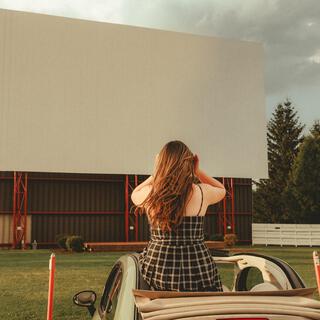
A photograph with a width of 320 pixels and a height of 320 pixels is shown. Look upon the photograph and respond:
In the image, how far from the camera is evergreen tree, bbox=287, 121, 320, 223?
3331 centimetres

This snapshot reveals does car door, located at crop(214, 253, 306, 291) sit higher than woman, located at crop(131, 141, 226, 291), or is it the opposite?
woman, located at crop(131, 141, 226, 291)

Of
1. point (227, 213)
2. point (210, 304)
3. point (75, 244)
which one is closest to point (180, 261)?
point (210, 304)

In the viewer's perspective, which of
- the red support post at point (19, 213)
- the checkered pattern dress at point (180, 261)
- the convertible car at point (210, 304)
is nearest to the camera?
the convertible car at point (210, 304)

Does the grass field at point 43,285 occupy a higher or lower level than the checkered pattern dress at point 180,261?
lower

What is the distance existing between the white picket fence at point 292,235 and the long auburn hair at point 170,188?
30.1m

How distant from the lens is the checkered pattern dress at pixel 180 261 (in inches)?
95.2

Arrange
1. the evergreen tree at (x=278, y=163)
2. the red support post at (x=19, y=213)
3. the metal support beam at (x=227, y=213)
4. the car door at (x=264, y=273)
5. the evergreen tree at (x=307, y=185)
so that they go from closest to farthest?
the car door at (x=264, y=273)
the red support post at (x=19, y=213)
the metal support beam at (x=227, y=213)
the evergreen tree at (x=307, y=185)
the evergreen tree at (x=278, y=163)

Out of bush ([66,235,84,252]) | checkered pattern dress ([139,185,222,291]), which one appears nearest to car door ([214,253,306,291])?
checkered pattern dress ([139,185,222,291])

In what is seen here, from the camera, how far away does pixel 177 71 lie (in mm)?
30406

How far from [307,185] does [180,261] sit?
3235cm

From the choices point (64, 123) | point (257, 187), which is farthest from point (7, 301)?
point (257, 187)

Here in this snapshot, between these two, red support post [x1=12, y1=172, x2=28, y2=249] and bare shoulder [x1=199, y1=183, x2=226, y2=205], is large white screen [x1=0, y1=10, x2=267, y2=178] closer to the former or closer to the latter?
red support post [x1=12, y1=172, x2=28, y2=249]

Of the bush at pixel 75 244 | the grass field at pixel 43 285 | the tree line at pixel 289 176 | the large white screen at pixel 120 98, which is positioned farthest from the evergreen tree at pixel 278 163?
the grass field at pixel 43 285

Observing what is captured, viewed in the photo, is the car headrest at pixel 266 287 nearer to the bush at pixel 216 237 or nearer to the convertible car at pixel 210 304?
the convertible car at pixel 210 304
